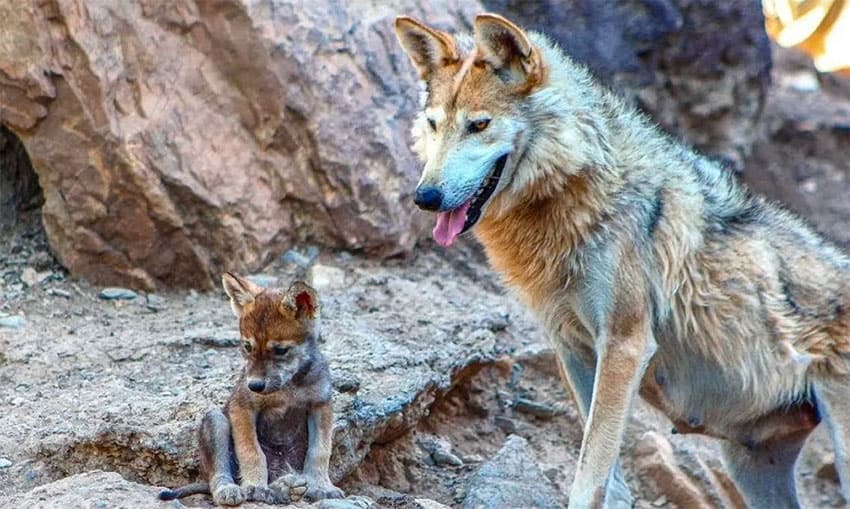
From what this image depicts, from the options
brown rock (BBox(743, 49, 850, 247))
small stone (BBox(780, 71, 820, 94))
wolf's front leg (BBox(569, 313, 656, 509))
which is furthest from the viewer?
small stone (BBox(780, 71, 820, 94))

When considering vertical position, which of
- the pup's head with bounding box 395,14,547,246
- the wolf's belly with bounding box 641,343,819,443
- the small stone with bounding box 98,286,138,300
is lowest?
the small stone with bounding box 98,286,138,300

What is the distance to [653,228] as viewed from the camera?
7281 millimetres

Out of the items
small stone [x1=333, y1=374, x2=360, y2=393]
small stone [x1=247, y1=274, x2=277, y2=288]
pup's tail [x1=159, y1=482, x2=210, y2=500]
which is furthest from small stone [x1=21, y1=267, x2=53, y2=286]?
pup's tail [x1=159, y1=482, x2=210, y2=500]

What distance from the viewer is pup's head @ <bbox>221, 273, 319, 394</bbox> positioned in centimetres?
661

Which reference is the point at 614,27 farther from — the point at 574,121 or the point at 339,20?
the point at 574,121

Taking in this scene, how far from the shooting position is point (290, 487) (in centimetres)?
656

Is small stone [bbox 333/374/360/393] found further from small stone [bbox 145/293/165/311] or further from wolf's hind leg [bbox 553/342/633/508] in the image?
small stone [bbox 145/293/165/311]

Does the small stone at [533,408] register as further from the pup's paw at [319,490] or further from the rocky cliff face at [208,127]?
the pup's paw at [319,490]

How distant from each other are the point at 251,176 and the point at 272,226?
353 millimetres

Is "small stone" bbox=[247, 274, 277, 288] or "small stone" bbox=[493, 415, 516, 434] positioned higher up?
"small stone" bbox=[247, 274, 277, 288]

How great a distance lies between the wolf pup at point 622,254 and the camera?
23.1 feet

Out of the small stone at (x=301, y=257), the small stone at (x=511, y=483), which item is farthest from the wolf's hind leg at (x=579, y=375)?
the small stone at (x=301, y=257)

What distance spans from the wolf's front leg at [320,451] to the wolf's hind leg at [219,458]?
14.3 inches

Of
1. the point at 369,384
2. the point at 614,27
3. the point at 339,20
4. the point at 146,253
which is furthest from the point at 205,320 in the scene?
the point at 614,27
